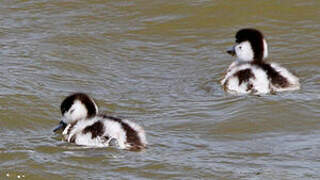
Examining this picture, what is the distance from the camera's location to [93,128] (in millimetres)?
7371

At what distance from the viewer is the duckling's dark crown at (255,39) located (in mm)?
9609

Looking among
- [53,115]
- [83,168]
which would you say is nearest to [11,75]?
[53,115]

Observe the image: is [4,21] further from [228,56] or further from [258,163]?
[258,163]

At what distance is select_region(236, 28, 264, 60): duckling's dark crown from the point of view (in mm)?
9609

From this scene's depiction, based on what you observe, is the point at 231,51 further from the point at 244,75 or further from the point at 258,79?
the point at 258,79

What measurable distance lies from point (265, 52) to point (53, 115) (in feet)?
7.97

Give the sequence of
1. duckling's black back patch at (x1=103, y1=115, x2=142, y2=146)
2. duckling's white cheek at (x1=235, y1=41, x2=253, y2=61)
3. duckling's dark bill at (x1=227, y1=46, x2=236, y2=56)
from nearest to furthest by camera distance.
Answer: duckling's black back patch at (x1=103, y1=115, x2=142, y2=146) < duckling's white cheek at (x1=235, y1=41, x2=253, y2=61) < duckling's dark bill at (x1=227, y1=46, x2=236, y2=56)

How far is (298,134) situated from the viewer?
760 centimetres

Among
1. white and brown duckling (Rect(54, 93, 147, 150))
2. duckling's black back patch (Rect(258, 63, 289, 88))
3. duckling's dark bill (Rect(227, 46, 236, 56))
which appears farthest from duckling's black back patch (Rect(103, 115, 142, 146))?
duckling's dark bill (Rect(227, 46, 236, 56))

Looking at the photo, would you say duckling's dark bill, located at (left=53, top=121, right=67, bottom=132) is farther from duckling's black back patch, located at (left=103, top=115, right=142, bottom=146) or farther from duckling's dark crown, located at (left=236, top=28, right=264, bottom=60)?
duckling's dark crown, located at (left=236, top=28, right=264, bottom=60)

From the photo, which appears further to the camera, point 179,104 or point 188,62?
point 188,62

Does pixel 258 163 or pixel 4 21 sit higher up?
pixel 4 21

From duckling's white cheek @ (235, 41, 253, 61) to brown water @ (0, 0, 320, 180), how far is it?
336 millimetres

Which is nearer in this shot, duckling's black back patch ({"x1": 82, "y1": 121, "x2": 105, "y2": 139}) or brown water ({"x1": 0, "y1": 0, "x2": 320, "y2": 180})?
brown water ({"x1": 0, "y1": 0, "x2": 320, "y2": 180})
